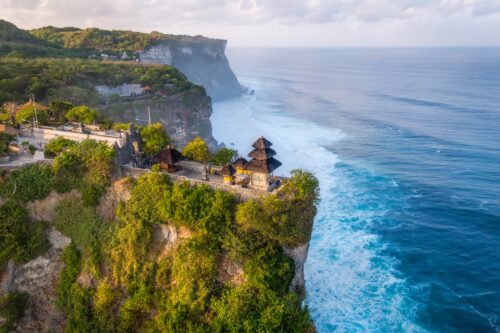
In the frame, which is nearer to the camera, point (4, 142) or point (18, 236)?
point (18, 236)

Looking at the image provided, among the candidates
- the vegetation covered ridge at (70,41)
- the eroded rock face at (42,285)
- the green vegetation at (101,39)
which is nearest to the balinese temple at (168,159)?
the eroded rock face at (42,285)

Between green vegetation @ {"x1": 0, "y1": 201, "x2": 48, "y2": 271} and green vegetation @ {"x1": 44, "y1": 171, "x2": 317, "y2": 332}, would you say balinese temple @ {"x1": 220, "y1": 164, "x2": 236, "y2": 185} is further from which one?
green vegetation @ {"x1": 0, "y1": 201, "x2": 48, "y2": 271}

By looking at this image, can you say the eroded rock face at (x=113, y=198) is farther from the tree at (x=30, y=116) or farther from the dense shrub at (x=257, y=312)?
the tree at (x=30, y=116)

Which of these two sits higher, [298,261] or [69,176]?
[69,176]

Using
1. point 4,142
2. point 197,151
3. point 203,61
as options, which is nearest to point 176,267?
point 197,151

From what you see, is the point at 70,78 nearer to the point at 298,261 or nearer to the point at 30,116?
the point at 30,116

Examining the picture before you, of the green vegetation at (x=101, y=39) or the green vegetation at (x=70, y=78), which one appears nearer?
the green vegetation at (x=70, y=78)

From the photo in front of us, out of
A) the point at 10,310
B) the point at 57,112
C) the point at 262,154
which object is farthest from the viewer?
the point at 57,112

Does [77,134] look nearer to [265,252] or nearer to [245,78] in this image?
[265,252]

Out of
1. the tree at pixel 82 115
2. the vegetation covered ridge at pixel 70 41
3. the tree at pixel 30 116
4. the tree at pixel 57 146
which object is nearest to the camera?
the tree at pixel 57 146
